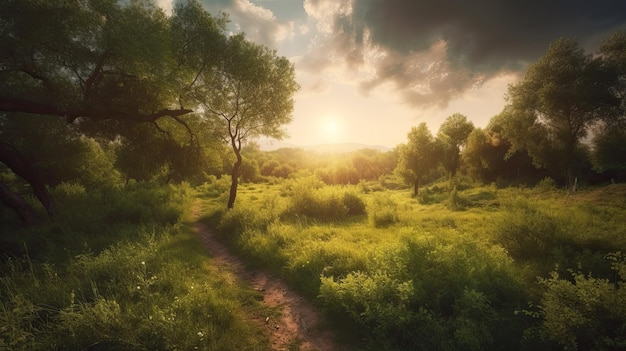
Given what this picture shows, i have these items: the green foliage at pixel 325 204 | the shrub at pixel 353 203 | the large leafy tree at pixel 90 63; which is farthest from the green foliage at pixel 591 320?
the large leafy tree at pixel 90 63

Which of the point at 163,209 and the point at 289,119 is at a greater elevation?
the point at 289,119

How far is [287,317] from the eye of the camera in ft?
23.6

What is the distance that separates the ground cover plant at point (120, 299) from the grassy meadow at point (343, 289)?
0.12 feet

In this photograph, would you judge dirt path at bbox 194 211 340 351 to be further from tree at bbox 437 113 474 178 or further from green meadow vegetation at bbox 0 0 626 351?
tree at bbox 437 113 474 178

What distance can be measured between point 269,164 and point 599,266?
8369cm

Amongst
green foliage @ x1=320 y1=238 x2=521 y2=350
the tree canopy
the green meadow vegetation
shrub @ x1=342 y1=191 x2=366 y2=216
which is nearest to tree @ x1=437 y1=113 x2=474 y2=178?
the green meadow vegetation

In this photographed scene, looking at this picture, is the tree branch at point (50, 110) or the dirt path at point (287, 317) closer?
the dirt path at point (287, 317)

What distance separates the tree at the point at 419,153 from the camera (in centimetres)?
3681

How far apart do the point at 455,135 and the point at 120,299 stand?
60162 mm

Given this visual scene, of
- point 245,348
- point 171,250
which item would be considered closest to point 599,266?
point 245,348

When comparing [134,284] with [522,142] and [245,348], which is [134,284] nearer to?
[245,348]

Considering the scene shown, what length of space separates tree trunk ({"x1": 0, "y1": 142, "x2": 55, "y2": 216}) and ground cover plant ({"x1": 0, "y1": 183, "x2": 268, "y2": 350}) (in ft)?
10.6

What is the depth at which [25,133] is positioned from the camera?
1628cm

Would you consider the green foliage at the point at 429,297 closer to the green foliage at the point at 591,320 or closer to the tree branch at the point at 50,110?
the green foliage at the point at 591,320
